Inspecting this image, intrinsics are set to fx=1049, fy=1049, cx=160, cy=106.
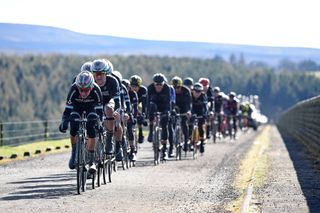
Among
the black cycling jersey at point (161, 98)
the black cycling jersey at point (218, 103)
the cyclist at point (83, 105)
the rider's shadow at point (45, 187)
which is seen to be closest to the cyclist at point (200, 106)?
the black cycling jersey at point (161, 98)

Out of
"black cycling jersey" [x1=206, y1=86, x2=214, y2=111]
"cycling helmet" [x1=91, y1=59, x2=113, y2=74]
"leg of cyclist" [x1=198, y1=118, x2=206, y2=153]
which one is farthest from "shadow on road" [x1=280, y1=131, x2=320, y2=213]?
"black cycling jersey" [x1=206, y1=86, x2=214, y2=111]

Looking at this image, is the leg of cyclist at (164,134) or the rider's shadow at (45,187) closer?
the rider's shadow at (45,187)

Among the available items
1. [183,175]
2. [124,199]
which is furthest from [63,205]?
[183,175]

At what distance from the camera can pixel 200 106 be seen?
30453 mm

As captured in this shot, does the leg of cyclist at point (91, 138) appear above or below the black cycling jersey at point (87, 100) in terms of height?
below

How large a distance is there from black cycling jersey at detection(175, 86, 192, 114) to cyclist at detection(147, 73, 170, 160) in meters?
2.13

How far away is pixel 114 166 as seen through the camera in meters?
21.7

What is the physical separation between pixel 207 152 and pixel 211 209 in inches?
699

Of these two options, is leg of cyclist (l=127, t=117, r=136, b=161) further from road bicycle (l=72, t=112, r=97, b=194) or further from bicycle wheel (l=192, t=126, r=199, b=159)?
road bicycle (l=72, t=112, r=97, b=194)

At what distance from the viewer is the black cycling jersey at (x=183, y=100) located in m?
28.2

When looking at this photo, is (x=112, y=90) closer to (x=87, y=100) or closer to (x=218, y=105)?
(x=87, y=100)

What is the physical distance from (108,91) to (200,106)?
10965mm

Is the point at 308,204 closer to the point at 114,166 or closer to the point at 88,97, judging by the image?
the point at 88,97

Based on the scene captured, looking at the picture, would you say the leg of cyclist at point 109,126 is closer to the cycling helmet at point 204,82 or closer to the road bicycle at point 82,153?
the road bicycle at point 82,153
